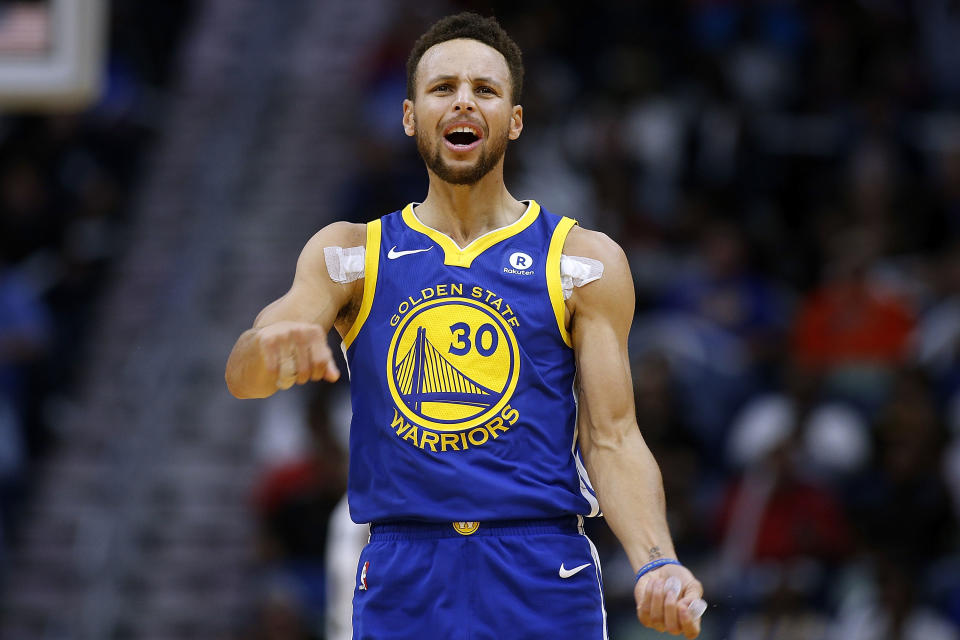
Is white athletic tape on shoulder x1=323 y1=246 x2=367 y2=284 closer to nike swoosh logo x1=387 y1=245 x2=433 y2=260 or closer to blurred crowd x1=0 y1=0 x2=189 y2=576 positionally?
nike swoosh logo x1=387 y1=245 x2=433 y2=260

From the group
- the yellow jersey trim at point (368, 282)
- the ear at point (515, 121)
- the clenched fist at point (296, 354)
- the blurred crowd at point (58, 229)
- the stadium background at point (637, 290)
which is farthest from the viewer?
the blurred crowd at point (58, 229)

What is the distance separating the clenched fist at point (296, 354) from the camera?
4.03 metres

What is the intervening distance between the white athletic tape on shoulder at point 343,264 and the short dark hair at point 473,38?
21.3 inches

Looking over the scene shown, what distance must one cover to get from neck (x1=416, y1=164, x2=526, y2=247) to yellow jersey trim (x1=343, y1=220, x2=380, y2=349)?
0.20m

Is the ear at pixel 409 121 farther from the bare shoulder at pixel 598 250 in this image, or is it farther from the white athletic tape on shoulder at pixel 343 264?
the bare shoulder at pixel 598 250

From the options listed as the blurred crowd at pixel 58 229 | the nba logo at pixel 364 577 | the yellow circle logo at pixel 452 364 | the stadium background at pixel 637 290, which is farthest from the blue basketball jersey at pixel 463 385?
the blurred crowd at pixel 58 229

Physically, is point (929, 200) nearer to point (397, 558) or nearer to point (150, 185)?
point (150, 185)

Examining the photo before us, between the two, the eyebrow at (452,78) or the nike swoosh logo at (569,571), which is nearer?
the nike swoosh logo at (569,571)

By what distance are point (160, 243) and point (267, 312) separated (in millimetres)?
9723

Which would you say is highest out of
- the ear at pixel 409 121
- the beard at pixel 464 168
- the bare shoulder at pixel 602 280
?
the ear at pixel 409 121

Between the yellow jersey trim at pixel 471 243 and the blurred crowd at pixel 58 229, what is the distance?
25.3 feet

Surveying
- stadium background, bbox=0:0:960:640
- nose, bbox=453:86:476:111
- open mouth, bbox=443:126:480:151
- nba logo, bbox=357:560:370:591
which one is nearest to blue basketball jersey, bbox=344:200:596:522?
nba logo, bbox=357:560:370:591

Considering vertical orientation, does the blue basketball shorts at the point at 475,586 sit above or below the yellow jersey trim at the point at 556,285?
below

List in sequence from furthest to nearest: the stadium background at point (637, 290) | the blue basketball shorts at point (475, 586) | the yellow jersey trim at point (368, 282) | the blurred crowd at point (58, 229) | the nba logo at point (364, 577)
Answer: the blurred crowd at point (58, 229) < the stadium background at point (637, 290) < the yellow jersey trim at point (368, 282) < the nba logo at point (364, 577) < the blue basketball shorts at point (475, 586)
